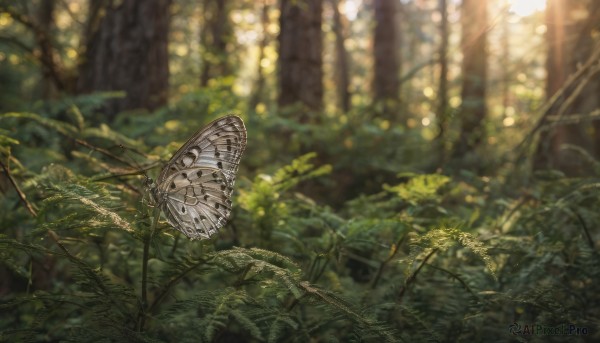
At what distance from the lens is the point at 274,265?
1.82 m

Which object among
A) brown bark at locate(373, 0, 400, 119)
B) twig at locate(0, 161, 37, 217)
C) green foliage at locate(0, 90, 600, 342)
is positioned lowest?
green foliage at locate(0, 90, 600, 342)

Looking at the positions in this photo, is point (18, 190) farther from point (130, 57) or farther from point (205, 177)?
point (130, 57)

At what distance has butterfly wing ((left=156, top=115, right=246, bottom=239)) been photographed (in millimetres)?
2434

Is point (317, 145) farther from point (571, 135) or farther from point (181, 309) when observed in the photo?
point (181, 309)

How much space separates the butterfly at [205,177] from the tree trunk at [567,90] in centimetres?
276

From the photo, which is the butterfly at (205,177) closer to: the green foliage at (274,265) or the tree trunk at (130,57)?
the green foliage at (274,265)

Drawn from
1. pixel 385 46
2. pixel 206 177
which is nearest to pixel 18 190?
pixel 206 177

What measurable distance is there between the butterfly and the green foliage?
0.47 ft

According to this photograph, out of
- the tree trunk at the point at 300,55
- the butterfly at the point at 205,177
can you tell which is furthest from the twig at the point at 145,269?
the tree trunk at the point at 300,55

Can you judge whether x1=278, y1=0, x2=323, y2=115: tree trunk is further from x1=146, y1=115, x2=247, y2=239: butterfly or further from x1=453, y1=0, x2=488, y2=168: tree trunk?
x1=146, y1=115, x2=247, y2=239: butterfly

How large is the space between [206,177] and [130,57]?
3828 millimetres

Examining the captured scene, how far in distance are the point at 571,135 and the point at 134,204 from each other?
4.73 metres

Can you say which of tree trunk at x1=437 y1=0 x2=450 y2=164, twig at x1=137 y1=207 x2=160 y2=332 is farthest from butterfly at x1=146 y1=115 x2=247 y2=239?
tree trunk at x1=437 y1=0 x2=450 y2=164

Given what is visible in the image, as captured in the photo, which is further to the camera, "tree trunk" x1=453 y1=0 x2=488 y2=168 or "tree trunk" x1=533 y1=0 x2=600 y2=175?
"tree trunk" x1=453 y1=0 x2=488 y2=168
